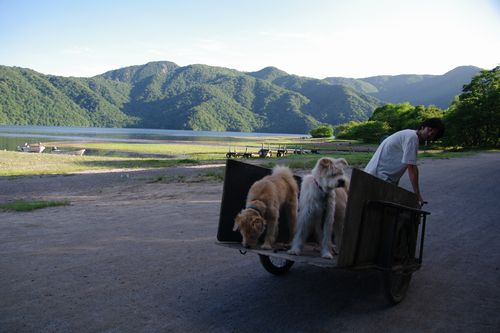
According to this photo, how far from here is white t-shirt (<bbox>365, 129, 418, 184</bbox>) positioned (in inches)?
223

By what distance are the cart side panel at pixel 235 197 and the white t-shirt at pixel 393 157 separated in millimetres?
1675

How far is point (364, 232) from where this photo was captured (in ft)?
14.5

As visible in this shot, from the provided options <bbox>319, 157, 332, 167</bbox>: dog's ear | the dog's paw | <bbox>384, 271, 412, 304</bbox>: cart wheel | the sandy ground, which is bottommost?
the sandy ground

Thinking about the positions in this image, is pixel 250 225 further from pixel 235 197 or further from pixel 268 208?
pixel 235 197

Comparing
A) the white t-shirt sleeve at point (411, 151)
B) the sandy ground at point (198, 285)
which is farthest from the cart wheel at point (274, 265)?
the white t-shirt sleeve at point (411, 151)

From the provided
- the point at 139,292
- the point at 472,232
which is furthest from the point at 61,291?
the point at 472,232

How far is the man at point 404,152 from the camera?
220 inches

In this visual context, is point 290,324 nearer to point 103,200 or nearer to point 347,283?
point 347,283

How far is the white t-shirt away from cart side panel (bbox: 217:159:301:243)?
5.50 feet

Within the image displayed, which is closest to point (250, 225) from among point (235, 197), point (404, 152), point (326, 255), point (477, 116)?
point (235, 197)

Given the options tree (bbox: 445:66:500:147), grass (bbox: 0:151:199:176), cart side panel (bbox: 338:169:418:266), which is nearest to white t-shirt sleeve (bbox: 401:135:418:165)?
cart side panel (bbox: 338:169:418:266)

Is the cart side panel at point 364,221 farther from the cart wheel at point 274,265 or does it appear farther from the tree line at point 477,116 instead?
the tree line at point 477,116

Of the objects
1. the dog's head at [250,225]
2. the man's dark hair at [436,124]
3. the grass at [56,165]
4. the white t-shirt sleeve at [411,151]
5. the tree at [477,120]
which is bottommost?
the grass at [56,165]

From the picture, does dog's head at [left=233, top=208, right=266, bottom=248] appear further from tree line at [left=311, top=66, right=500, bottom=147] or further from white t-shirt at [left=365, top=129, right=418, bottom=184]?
tree line at [left=311, top=66, right=500, bottom=147]
